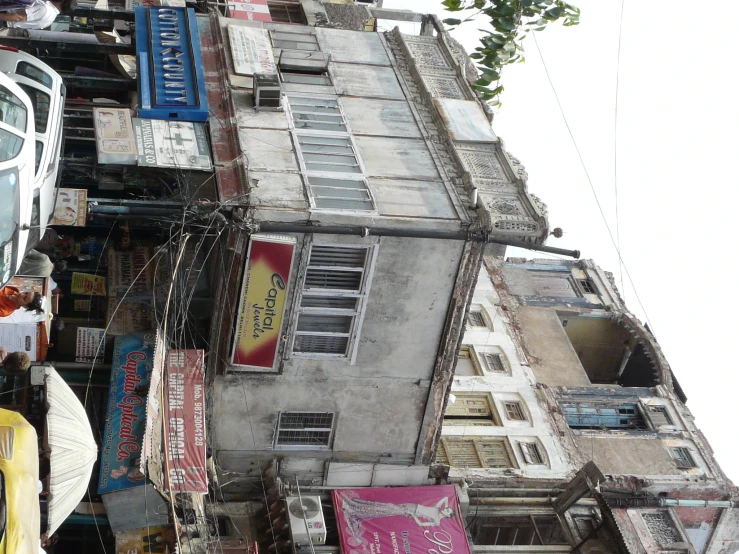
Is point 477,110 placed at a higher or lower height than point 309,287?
higher

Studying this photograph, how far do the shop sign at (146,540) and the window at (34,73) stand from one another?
30.6ft

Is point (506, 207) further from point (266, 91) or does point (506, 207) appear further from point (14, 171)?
point (14, 171)

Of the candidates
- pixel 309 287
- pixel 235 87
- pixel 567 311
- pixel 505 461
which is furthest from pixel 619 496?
pixel 235 87

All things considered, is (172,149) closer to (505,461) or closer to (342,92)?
(342,92)

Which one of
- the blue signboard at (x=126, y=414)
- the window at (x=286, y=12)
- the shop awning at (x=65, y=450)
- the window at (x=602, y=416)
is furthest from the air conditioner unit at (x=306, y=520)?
the window at (x=286, y=12)

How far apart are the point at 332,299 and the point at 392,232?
6.66 feet

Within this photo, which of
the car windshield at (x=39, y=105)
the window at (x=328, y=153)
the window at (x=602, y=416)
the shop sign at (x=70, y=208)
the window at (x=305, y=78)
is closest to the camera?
the car windshield at (x=39, y=105)

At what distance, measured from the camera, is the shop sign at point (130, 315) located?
19.1 m

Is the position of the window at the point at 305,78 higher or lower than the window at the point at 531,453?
higher

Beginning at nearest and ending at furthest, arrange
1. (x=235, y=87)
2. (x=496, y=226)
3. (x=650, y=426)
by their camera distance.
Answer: (x=496, y=226), (x=235, y=87), (x=650, y=426)

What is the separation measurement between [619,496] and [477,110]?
1217cm

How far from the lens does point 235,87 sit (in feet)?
66.0

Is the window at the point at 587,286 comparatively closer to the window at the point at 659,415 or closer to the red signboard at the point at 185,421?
the window at the point at 659,415

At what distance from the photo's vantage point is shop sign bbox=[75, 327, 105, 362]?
62.4 ft
